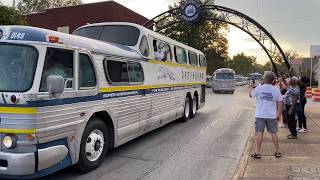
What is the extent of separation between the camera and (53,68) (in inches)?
255

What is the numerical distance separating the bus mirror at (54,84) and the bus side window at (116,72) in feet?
6.32

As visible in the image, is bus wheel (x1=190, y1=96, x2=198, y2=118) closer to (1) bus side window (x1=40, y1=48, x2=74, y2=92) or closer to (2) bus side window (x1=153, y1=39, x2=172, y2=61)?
(2) bus side window (x1=153, y1=39, x2=172, y2=61)

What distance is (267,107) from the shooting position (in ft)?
28.2

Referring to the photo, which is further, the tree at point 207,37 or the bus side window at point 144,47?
the tree at point 207,37

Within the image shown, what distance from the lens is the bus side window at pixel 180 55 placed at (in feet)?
45.8

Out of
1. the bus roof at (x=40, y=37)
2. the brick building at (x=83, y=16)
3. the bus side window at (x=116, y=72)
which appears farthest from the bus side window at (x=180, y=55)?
the brick building at (x=83, y=16)

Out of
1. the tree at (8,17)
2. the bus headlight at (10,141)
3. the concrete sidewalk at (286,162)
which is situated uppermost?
the tree at (8,17)

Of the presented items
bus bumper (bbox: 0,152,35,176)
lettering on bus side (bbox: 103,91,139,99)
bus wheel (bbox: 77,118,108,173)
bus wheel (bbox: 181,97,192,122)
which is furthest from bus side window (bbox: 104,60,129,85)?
bus wheel (bbox: 181,97,192,122)

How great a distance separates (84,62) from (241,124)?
8.68m

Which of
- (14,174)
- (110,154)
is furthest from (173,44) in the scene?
(14,174)

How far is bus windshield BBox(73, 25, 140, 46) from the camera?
1040 centimetres

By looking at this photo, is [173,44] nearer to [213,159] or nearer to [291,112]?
[291,112]

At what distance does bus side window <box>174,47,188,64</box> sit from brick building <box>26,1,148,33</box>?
2002cm

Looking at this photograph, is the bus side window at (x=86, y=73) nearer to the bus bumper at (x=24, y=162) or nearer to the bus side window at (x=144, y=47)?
the bus bumper at (x=24, y=162)
